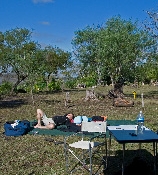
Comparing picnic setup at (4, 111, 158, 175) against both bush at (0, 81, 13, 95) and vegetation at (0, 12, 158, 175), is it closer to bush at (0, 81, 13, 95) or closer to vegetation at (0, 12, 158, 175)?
vegetation at (0, 12, 158, 175)

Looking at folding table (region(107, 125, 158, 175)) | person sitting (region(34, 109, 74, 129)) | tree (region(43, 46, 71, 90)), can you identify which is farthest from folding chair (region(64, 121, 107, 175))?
tree (region(43, 46, 71, 90))

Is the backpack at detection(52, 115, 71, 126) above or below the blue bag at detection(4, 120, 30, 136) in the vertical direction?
above

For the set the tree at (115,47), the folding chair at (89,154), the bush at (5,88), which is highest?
the tree at (115,47)

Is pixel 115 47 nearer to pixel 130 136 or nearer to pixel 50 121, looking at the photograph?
pixel 50 121

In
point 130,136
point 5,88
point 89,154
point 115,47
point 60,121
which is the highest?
point 115,47

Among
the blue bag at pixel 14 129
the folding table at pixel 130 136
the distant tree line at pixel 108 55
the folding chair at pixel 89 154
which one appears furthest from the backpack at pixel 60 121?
the distant tree line at pixel 108 55

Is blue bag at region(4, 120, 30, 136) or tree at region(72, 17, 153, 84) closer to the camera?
blue bag at region(4, 120, 30, 136)

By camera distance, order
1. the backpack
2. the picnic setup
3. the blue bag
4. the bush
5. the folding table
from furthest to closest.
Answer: the bush < the backpack < the blue bag < the picnic setup < the folding table

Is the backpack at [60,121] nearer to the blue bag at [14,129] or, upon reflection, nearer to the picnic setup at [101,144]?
A: the blue bag at [14,129]

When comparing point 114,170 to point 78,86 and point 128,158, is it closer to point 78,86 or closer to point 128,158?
point 128,158

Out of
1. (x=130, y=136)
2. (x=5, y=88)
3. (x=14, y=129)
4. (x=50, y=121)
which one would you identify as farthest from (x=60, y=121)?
(x=5, y=88)

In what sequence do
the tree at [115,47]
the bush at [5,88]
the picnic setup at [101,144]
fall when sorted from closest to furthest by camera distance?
the picnic setup at [101,144] < the tree at [115,47] < the bush at [5,88]

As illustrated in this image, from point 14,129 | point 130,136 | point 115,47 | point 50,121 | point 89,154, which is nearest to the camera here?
point 130,136

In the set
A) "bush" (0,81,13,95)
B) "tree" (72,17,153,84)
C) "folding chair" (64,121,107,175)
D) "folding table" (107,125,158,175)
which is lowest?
"folding chair" (64,121,107,175)
